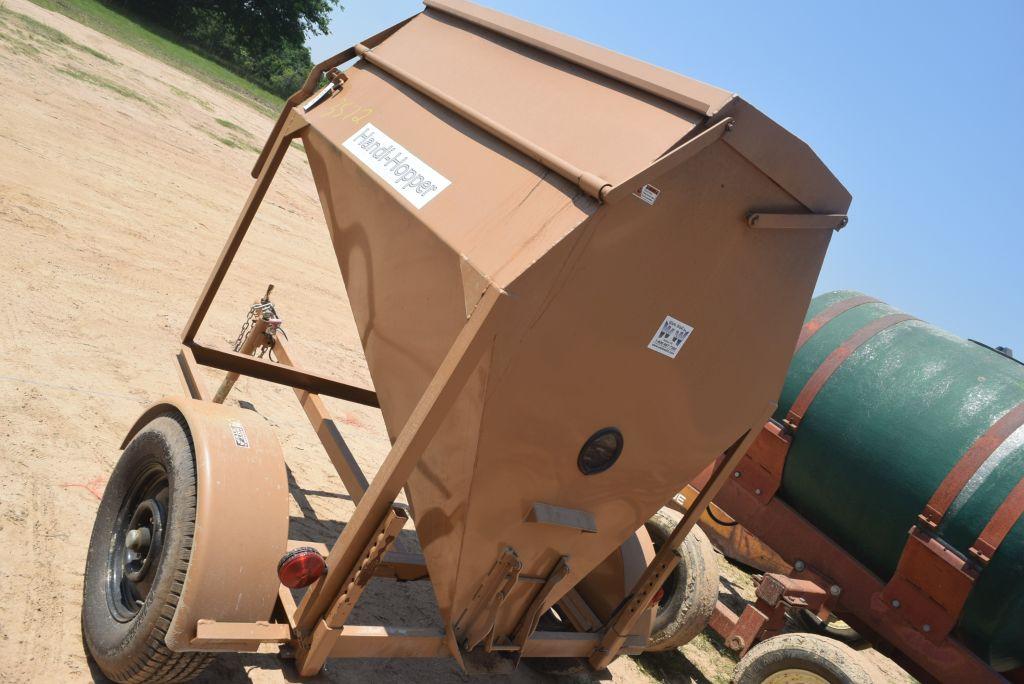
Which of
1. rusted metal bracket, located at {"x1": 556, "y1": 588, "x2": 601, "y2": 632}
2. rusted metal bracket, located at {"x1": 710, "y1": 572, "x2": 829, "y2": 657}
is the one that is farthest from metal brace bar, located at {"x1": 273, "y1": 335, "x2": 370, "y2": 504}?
rusted metal bracket, located at {"x1": 710, "y1": 572, "x2": 829, "y2": 657}

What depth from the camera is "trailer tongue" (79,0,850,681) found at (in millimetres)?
3061

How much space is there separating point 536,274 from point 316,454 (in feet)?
12.5

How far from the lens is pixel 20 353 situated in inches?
203

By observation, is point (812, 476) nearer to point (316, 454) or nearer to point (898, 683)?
point (898, 683)

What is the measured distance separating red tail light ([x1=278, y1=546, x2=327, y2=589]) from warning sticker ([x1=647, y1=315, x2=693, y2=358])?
1573mm

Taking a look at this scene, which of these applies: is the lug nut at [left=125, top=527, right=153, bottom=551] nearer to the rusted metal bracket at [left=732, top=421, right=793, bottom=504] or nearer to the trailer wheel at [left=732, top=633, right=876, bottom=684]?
the trailer wheel at [left=732, top=633, right=876, bottom=684]

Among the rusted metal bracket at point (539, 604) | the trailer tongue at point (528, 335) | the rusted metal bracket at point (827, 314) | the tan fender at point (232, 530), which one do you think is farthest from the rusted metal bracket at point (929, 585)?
the tan fender at point (232, 530)

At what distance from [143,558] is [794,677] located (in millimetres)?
3855

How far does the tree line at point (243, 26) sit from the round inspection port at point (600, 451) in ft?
118

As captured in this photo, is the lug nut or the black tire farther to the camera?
the black tire

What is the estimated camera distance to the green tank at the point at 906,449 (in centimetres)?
523

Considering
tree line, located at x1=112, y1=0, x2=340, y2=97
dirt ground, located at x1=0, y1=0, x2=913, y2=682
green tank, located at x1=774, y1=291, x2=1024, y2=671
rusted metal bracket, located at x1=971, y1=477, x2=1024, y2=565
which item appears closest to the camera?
dirt ground, located at x1=0, y1=0, x2=913, y2=682

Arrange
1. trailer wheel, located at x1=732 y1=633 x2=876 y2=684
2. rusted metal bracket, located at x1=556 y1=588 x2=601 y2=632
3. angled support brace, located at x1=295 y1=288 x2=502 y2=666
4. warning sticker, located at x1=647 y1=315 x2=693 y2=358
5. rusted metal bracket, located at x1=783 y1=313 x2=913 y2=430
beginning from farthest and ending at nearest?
rusted metal bracket, located at x1=783 y1=313 x2=913 y2=430 → trailer wheel, located at x1=732 y1=633 x2=876 y2=684 → rusted metal bracket, located at x1=556 y1=588 x2=601 y2=632 → warning sticker, located at x1=647 y1=315 x2=693 y2=358 → angled support brace, located at x1=295 y1=288 x2=502 y2=666

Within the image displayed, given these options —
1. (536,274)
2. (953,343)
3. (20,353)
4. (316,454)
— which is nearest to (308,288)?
(316,454)
